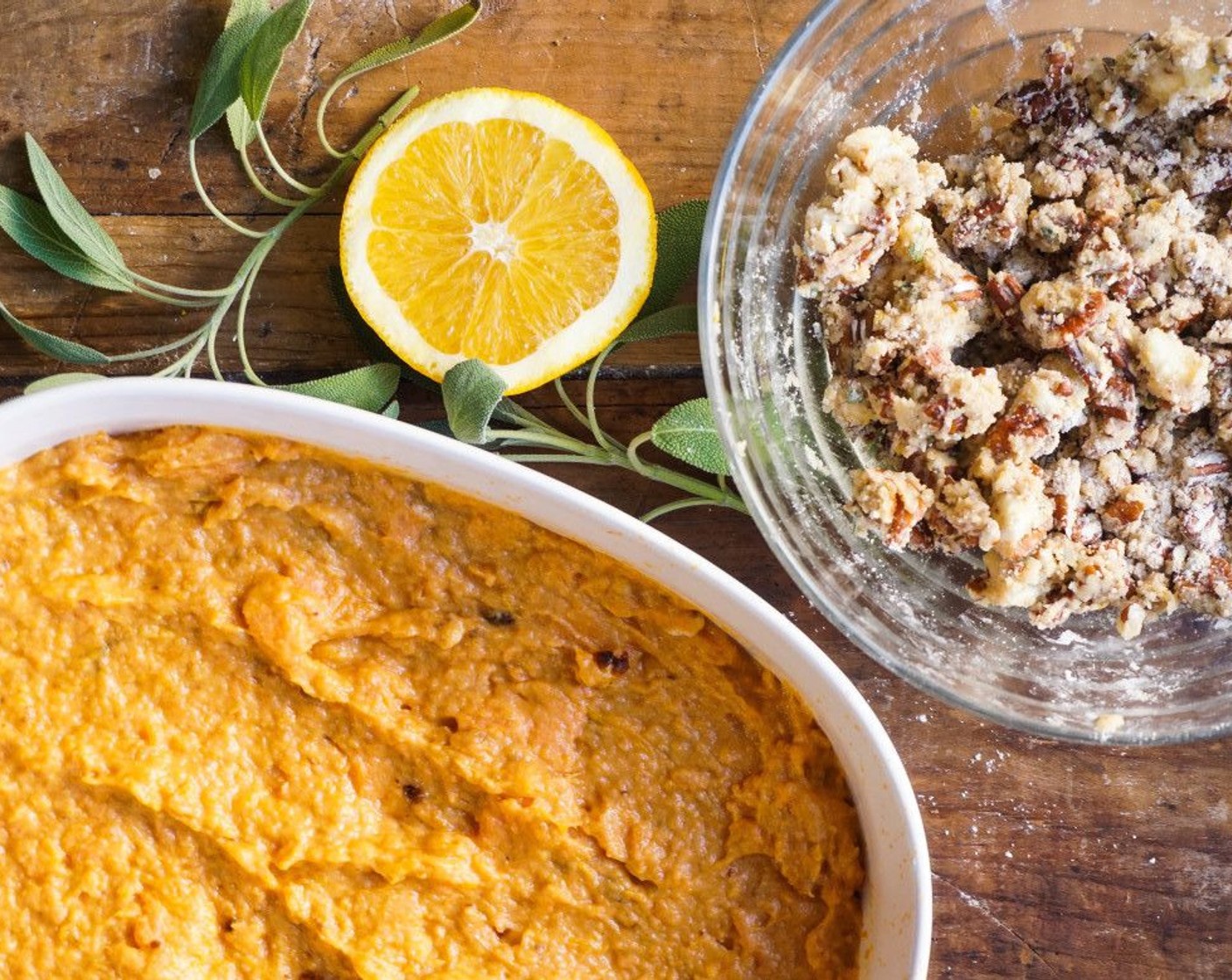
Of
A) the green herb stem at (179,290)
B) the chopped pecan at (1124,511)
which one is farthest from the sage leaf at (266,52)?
the chopped pecan at (1124,511)

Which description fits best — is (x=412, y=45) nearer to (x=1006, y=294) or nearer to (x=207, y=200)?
(x=207, y=200)

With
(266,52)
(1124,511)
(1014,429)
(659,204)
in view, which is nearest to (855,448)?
(1014,429)

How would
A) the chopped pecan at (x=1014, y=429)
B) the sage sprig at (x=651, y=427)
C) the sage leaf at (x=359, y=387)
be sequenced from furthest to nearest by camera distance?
the sage leaf at (x=359, y=387) < the sage sprig at (x=651, y=427) < the chopped pecan at (x=1014, y=429)

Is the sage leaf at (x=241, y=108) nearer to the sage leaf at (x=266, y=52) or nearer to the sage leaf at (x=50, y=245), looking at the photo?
the sage leaf at (x=266, y=52)

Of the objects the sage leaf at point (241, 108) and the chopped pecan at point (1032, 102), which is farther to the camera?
the sage leaf at point (241, 108)

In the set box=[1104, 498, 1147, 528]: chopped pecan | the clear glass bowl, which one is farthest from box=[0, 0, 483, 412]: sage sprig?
box=[1104, 498, 1147, 528]: chopped pecan

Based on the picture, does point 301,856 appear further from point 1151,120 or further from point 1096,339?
point 1151,120
